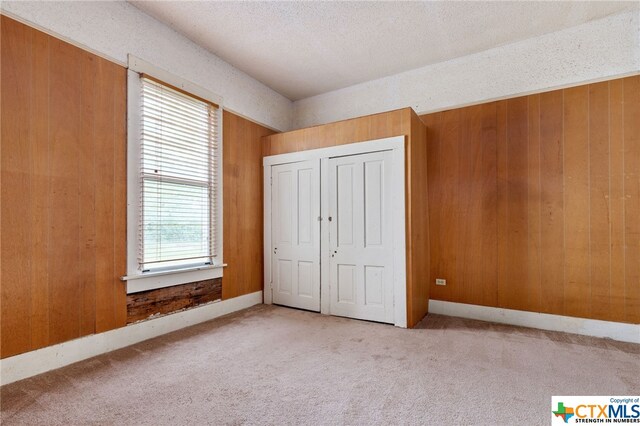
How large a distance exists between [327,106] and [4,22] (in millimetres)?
3772

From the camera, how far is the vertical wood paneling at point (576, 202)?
10.7 ft

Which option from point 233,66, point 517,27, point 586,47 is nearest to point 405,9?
point 517,27

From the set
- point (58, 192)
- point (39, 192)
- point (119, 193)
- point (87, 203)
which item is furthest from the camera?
point (119, 193)

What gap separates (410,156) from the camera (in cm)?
353

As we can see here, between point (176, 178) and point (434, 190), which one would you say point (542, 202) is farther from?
point (176, 178)

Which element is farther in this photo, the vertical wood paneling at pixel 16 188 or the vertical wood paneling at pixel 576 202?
the vertical wood paneling at pixel 576 202

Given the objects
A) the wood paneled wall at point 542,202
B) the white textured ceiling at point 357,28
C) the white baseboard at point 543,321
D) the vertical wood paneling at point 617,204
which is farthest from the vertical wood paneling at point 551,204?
the white textured ceiling at point 357,28

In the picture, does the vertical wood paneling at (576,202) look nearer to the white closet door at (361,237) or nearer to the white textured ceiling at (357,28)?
the white textured ceiling at (357,28)

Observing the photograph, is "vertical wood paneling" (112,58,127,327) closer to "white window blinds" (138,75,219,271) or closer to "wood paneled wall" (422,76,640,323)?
"white window blinds" (138,75,219,271)

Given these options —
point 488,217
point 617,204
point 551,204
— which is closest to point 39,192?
point 488,217

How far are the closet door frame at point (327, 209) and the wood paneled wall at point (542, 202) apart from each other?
0.82m

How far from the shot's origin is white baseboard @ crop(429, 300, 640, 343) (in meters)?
3.08

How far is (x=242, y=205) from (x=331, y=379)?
2.69 metres

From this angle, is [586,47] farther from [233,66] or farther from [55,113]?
[55,113]
